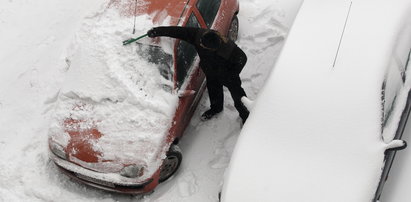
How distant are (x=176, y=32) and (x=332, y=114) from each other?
197 cm

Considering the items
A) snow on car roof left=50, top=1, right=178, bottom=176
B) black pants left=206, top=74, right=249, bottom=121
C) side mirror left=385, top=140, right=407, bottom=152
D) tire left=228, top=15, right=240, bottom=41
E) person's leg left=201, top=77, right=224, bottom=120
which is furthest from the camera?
tire left=228, top=15, right=240, bottom=41

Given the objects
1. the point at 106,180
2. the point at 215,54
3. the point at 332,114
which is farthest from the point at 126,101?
the point at 332,114

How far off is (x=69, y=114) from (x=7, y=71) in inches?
89.3

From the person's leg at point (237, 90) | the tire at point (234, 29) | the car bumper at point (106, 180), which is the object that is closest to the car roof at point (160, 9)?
the person's leg at point (237, 90)

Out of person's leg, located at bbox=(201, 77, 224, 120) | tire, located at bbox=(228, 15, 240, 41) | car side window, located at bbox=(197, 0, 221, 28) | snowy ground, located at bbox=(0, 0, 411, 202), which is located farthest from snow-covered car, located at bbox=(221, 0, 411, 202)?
tire, located at bbox=(228, 15, 240, 41)

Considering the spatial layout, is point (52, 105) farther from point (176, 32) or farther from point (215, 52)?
point (215, 52)

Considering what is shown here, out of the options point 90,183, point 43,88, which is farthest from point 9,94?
point 90,183

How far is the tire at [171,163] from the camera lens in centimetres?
499

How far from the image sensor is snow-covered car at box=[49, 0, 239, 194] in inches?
184

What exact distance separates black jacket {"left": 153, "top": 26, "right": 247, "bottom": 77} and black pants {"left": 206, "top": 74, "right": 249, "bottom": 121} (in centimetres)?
14

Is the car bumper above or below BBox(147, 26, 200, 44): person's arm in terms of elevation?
below

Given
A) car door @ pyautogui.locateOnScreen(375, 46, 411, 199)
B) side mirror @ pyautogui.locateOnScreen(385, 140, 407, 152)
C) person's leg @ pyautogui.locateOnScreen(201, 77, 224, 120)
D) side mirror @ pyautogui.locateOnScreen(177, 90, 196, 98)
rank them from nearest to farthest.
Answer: side mirror @ pyautogui.locateOnScreen(385, 140, 407, 152)
car door @ pyautogui.locateOnScreen(375, 46, 411, 199)
side mirror @ pyautogui.locateOnScreen(177, 90, 196, 98)
person's leg @ pyautogui.locateOnScreen(201, 77, 224, 120)

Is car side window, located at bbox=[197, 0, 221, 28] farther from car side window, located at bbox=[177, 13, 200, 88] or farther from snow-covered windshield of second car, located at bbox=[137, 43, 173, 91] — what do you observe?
snow-covered windshield of second car, located at bbox=[137, 43, 173, 91]

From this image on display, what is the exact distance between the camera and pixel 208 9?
5648 mm
